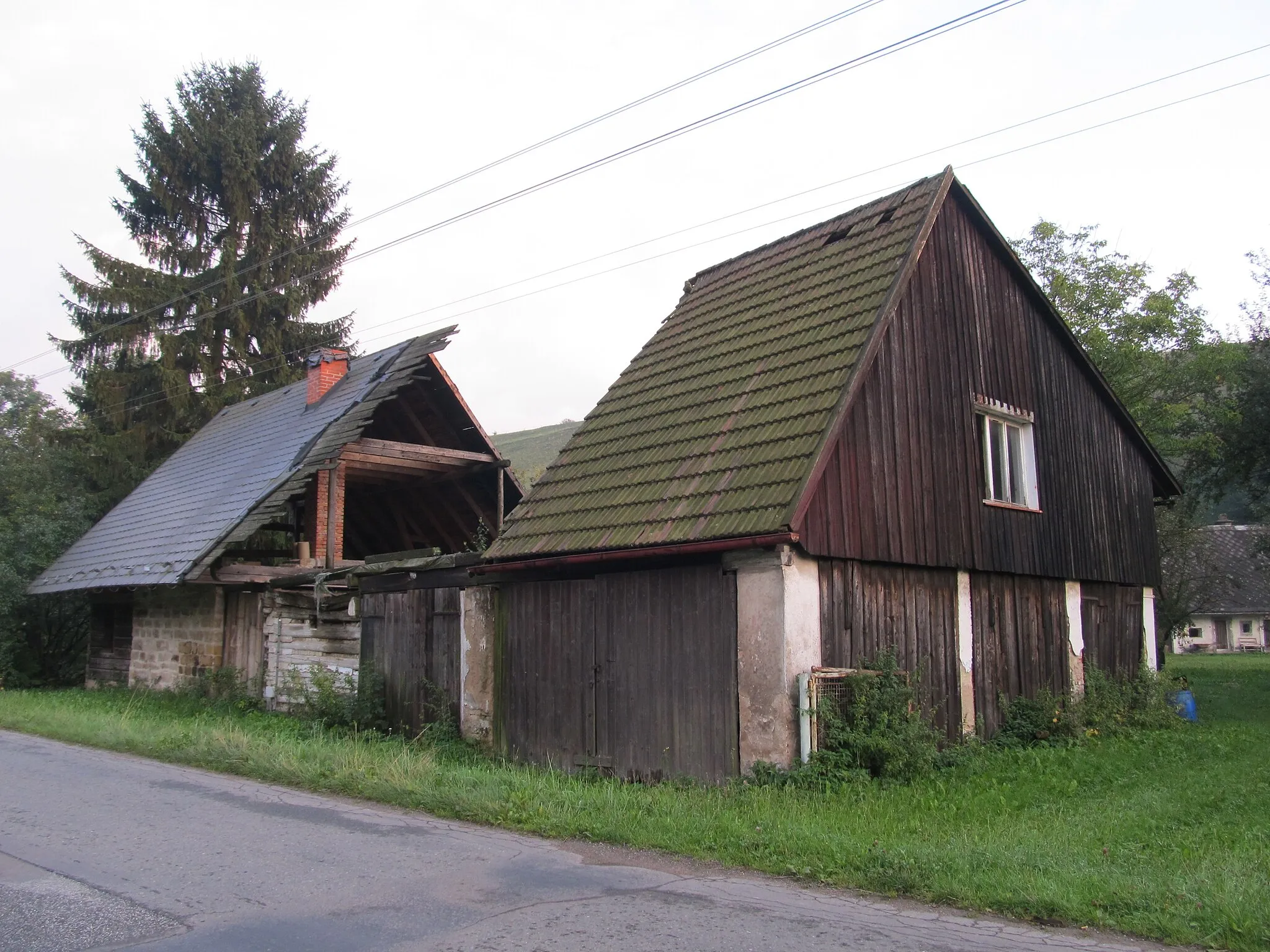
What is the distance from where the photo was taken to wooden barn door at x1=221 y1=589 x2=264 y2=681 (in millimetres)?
17594

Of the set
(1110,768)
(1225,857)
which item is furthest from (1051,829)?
(1110,768)

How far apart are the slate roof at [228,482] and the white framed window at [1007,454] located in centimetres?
1072

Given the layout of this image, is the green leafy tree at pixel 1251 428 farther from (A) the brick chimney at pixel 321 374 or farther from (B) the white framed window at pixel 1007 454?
(A) the brick chimney at pixel 321 374

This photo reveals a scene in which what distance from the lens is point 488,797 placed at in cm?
862

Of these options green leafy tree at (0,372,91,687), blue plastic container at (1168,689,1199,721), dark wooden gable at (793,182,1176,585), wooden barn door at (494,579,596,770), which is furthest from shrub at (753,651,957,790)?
green leafy tree at (0,372,91,687)

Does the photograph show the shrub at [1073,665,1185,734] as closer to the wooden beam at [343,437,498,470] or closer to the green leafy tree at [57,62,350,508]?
the wooden beam at [343,437,498,470]

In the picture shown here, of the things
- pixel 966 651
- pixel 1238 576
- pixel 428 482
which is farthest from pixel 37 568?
pixel 1238 576

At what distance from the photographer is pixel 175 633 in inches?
785

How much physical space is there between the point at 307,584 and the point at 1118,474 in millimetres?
12913

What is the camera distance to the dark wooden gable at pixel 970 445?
10930mm

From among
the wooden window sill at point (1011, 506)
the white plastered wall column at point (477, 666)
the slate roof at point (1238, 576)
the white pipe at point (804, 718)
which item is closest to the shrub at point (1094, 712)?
the wooden window sill at point (1011, 506)

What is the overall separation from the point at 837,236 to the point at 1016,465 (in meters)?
3.95

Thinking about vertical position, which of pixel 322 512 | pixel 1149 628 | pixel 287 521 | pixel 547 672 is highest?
pixel 287 521

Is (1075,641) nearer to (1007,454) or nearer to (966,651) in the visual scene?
(1007,454)
